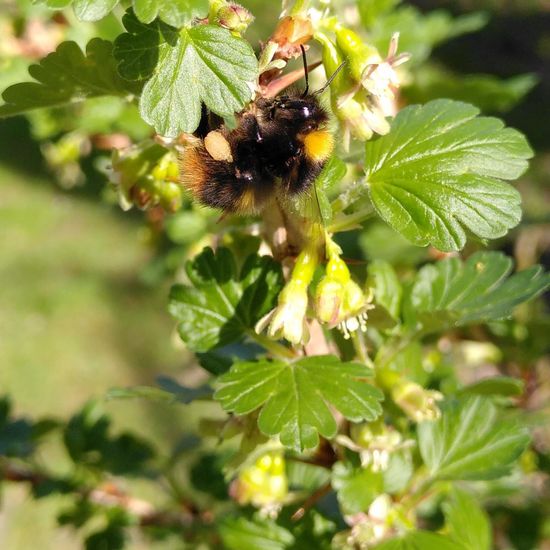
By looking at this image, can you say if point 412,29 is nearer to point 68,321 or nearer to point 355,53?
point 355,53

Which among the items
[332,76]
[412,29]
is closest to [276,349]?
[332,76]

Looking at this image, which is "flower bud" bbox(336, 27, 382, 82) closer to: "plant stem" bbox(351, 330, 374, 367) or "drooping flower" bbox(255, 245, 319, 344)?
"drooping flower" bbox(255, 245, 319, 344)

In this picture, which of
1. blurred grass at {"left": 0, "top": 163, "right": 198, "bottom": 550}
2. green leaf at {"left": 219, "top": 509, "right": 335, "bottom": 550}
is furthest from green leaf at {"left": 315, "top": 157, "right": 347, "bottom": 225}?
blurred grass at {"left": 0, "top": 163, "right": 198, "bottom": 550}

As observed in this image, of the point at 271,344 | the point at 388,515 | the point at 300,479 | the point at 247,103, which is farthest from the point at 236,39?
the point at 300,479

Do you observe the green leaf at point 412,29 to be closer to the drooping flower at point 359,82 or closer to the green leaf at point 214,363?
the drooping flower at point 359,82

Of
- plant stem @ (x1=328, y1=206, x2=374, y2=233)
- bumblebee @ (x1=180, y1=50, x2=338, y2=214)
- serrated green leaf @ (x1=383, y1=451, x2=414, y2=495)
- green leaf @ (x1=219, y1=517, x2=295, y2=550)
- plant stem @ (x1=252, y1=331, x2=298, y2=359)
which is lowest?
green leaf @ (x1=219, y1=517, x2=295, y2=550)

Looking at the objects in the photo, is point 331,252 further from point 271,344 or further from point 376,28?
point 376,28
